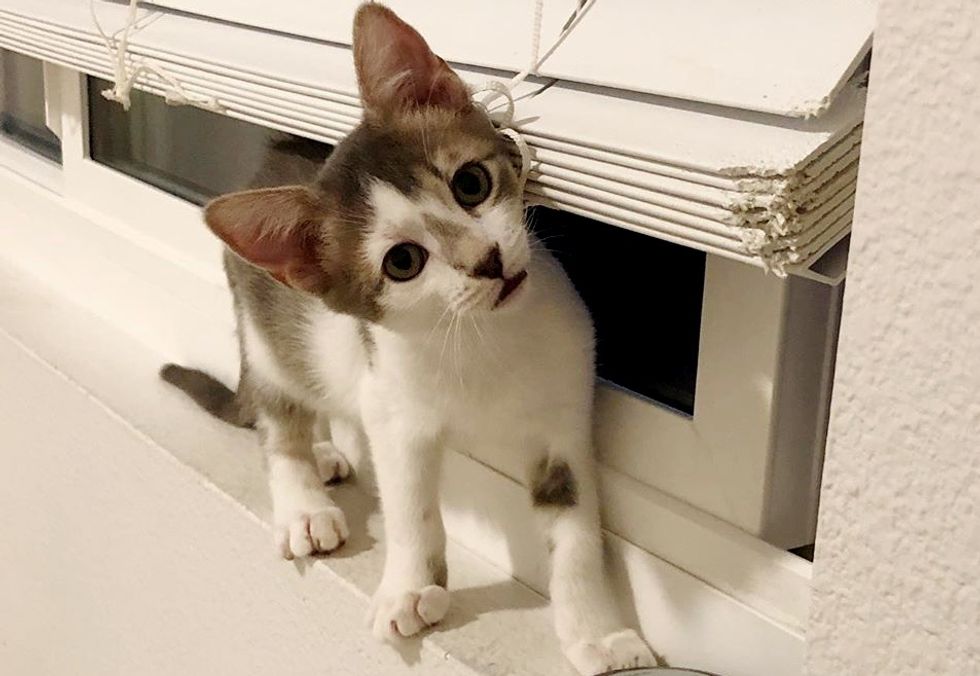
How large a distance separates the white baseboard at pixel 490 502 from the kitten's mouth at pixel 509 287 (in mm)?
212

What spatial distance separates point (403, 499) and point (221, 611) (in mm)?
345

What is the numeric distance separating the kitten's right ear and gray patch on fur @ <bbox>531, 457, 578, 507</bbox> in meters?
0.24

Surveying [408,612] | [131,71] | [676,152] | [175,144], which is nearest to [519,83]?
[676,152]

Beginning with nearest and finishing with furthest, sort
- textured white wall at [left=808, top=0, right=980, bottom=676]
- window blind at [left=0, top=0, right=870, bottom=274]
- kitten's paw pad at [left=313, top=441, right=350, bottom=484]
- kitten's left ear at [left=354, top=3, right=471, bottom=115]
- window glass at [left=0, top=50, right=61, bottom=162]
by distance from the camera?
textured white wall at [left=808, top=0, right=980, bottom=676]
window blind at [left=0, top=0, right=870, bottom=274]
kitten's left ear at [left=354, top=3, right=471, bottom=115]
kitten's paw pad at [left=313, top=441, right=350, bottom=484]
window glass at [left=0, top=50, right=61, bottom=162]

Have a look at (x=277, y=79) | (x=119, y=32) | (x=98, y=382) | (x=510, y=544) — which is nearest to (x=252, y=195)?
(x=277, y=79)

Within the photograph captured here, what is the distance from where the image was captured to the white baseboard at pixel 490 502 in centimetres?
75

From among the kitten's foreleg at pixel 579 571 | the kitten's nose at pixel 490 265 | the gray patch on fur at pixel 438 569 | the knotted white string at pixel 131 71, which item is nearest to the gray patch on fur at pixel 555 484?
the kitten's foreleg at pixel 579 571

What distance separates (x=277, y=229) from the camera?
2.40ft

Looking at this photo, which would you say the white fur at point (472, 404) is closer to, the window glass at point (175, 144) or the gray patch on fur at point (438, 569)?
the gray patch on fur at point (438, 569)

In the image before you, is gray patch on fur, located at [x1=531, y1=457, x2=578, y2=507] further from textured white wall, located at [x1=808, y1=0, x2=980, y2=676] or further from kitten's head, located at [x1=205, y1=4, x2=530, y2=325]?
textured white wall, located at [x1=808, y1=0, x2=980, y2=676]

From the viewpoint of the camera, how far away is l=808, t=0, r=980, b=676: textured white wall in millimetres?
394

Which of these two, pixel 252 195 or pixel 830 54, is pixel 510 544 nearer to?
pixel 252 195

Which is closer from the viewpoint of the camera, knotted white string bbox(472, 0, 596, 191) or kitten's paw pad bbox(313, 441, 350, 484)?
knotted white string bbox(472, 0, 596, 191)

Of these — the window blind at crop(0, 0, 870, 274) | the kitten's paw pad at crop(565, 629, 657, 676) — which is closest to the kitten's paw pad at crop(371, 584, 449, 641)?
the kitten's paw pad at crop(565, 629, 657, 676)
